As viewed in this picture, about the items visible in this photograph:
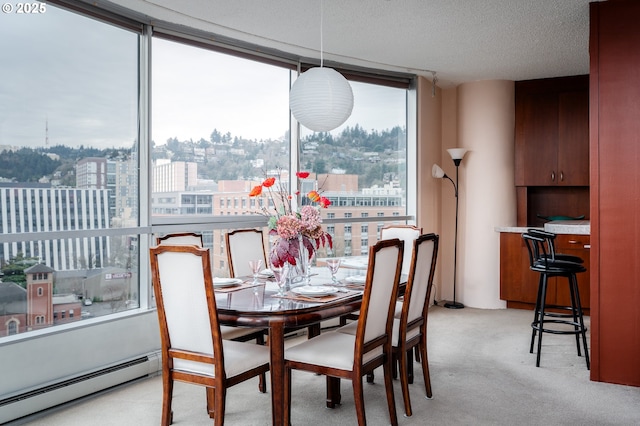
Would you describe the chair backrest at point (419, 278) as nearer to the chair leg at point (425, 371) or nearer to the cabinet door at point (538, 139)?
the chair leg at point (425, 371)

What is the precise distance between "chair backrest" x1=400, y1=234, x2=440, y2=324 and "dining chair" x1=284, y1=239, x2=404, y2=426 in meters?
0.17

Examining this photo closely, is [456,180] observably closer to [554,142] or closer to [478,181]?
[478,181]

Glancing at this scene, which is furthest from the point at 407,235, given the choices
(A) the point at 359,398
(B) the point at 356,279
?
(A) the point at 359,398

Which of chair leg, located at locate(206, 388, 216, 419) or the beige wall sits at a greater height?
the beige wall

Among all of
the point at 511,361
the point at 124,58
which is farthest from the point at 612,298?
the point at 124,58

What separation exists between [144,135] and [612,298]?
3.41m

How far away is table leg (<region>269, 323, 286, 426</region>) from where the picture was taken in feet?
8.07

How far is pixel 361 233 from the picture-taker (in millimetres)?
5539

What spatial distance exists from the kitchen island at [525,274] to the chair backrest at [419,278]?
9.01 feet

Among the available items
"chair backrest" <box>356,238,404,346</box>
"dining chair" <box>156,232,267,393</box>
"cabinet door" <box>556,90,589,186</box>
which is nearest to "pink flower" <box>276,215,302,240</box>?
"chair backrest" <box>356,238,404,346</box>

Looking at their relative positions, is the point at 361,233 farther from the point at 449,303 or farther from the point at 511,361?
the point at 511,361

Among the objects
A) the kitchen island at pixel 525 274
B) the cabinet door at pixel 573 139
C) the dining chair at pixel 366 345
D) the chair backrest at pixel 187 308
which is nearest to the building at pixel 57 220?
the chair backrest at pixel 187 308

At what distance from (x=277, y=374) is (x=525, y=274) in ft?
13.3

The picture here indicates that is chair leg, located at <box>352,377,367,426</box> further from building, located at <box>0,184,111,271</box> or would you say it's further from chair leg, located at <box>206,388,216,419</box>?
building, located at <box>0,184,111,271</box>
